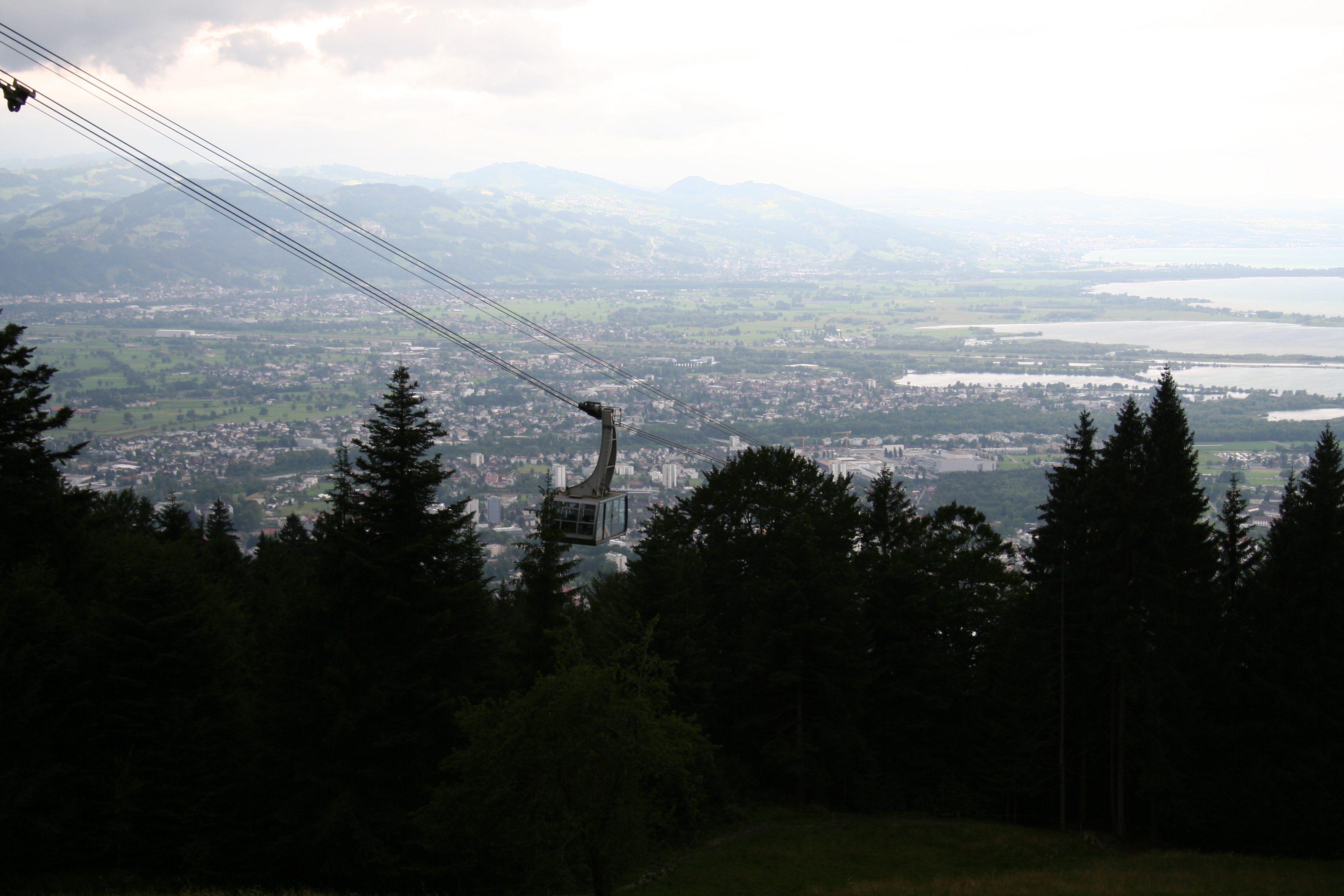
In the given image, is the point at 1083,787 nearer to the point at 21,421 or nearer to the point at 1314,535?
the point at 1314,535

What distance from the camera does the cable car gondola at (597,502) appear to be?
842 inches

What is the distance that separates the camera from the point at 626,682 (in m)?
12.0

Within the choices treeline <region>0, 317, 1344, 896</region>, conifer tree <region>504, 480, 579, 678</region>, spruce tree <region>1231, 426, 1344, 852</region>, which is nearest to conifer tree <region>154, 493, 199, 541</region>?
treeline <region>0, 317, 1344, 896</region>

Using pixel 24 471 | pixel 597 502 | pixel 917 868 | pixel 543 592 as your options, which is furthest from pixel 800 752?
pixel 24 471

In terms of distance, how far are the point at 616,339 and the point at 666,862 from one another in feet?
436

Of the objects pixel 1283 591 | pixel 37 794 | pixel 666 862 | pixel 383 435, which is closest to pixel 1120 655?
pixel 1283 591

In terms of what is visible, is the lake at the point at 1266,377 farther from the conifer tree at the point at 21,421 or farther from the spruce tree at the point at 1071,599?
the conifer tree at the point at 21,421

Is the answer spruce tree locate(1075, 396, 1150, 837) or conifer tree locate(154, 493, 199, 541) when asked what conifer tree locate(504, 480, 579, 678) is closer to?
spruce tree locate(1075, 396, 1150, 837)

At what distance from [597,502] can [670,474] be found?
156ft

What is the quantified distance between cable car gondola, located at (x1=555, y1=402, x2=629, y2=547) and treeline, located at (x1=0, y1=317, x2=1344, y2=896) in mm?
608

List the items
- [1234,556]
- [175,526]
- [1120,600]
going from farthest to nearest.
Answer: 1. [175,526]
2. [1234,556]
3. [1120,600]

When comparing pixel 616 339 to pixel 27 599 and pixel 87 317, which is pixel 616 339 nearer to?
pixel 87 317

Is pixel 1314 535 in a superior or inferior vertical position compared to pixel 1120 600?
→ superior

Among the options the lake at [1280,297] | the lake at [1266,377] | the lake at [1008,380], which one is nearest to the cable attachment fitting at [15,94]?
the lake at [1266,377]
